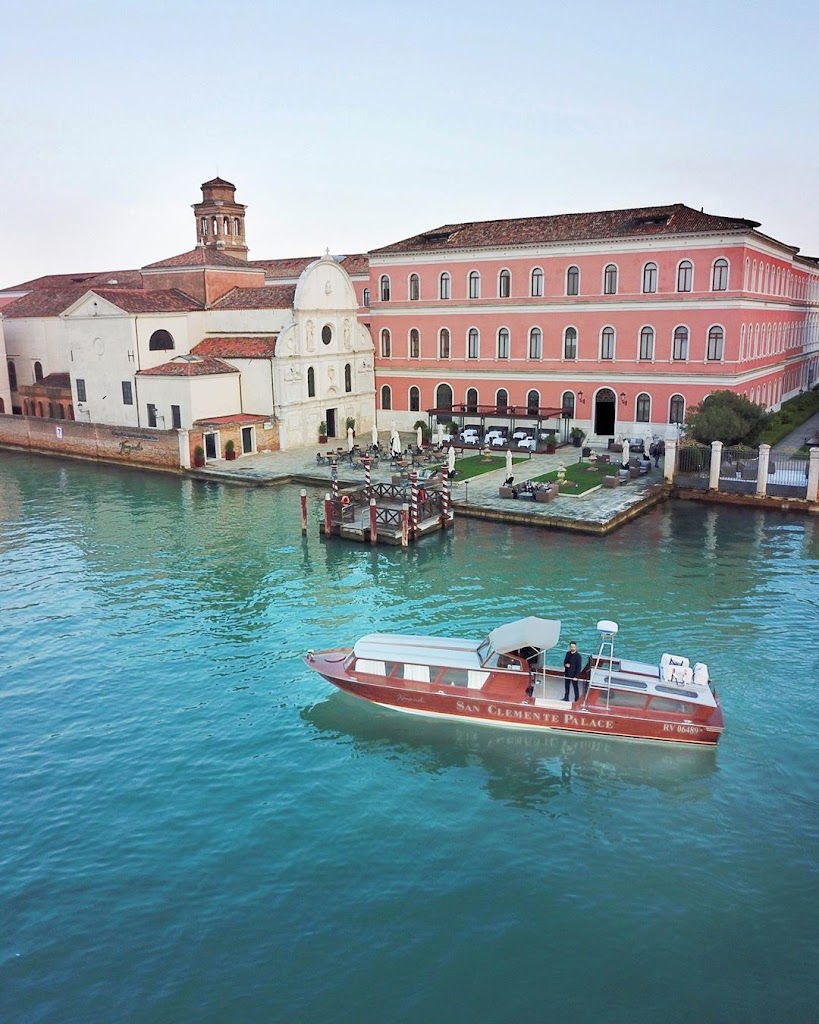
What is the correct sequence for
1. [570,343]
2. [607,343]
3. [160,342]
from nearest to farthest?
[607,343]
[570,343]
[160,342]

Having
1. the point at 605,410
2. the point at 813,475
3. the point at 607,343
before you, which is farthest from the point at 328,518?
the point at 607,343

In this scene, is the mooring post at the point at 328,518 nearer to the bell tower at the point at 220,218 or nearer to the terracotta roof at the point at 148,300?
the terracotta roof at the point at 148,300

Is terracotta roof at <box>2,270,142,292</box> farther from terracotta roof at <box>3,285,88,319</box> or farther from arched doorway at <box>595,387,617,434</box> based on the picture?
arched doorway at <box>595,387,617,434</box>

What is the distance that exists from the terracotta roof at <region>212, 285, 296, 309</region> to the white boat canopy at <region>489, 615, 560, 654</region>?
1262 inches

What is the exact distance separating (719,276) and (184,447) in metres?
27.0

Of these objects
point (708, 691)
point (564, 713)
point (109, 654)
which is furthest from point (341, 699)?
point (708, 691)

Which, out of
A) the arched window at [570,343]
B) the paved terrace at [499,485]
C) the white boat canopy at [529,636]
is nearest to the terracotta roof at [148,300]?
the paved terrace at [499,485]

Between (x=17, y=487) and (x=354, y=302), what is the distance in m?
21.1

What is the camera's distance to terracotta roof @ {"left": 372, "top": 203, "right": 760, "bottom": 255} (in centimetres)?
3853

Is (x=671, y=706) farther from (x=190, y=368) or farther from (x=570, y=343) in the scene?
(x=190, y=368)

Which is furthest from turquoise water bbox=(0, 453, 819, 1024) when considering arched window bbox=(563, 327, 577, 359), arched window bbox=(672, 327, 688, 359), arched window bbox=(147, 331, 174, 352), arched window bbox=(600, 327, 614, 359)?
arched window bbox=(147, 331, 174, 352)

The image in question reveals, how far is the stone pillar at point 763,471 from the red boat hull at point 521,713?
64.0ft

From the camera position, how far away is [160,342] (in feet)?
153

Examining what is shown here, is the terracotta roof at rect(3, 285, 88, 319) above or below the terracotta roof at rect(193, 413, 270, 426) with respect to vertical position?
above
